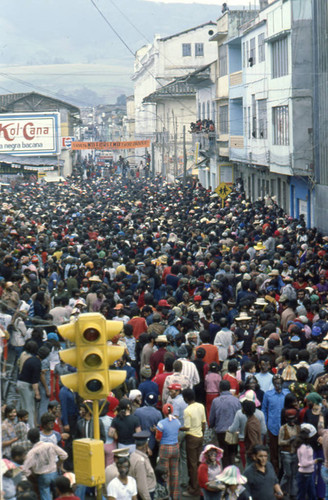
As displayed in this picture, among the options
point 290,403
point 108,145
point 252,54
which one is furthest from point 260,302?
point 108,145

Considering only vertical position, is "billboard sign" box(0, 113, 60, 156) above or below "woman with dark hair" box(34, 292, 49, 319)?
above

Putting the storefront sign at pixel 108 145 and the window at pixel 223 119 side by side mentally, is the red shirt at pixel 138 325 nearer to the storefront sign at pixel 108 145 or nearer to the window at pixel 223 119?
the window at pixel 223 119

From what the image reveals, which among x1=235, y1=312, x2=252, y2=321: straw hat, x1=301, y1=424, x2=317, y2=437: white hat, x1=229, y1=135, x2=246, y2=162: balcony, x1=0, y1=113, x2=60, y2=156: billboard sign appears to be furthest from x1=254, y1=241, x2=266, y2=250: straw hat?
x1=0, y1=113, x2=60, y2=156: billboard sign

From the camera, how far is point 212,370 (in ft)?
40.4

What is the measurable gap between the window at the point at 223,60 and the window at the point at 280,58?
14.6 m

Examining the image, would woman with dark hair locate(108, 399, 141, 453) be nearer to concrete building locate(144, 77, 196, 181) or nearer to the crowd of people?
the crowd of people

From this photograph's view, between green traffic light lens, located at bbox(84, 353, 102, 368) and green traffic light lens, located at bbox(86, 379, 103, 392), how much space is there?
13cm

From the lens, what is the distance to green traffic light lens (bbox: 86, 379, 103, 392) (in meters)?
7.94

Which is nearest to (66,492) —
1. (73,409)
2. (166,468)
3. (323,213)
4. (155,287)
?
(166,468)

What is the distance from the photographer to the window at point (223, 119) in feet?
169

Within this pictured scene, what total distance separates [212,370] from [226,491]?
11.9 feet

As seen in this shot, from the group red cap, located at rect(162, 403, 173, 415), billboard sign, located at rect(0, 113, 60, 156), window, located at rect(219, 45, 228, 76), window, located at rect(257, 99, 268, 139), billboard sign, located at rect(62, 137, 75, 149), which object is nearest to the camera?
red cap, located at rect(162, 403, 173, 415)

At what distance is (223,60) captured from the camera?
5222cm

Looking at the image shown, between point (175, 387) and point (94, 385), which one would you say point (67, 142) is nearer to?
point (175, 387)
